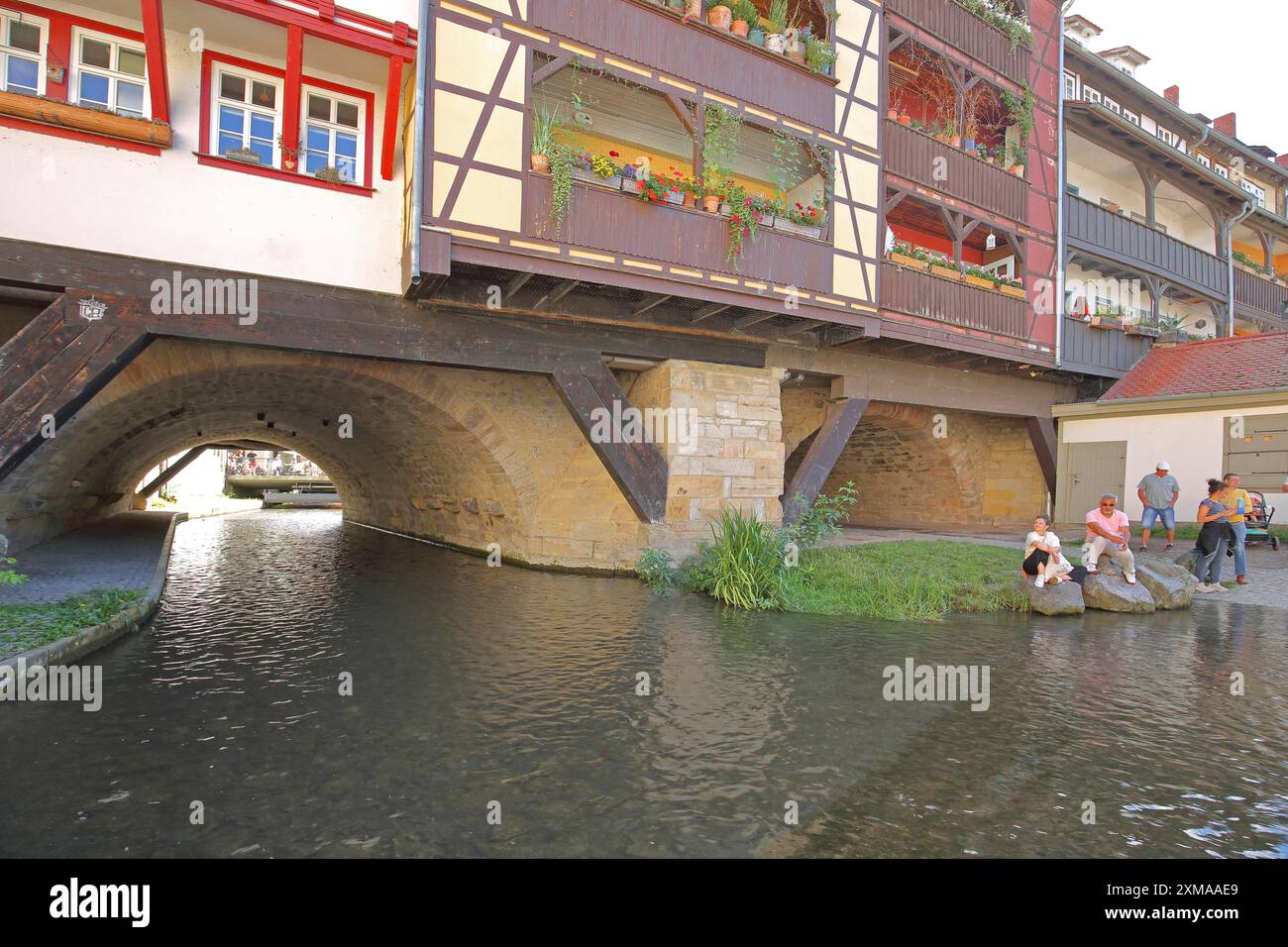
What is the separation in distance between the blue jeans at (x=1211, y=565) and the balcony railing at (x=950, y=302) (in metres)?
4.79

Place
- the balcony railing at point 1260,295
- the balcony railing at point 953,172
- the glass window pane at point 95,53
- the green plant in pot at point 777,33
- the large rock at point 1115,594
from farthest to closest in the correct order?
the balcony railing at point 1260,295 < the balcony railing at point 953,172 < the green plant in pot at point 777,33 < the large rock at point 1115,594 < the glass window pane at point 95,53

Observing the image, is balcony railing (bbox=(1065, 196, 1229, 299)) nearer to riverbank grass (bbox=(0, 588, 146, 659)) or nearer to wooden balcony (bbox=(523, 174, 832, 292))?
wooden balcony (bbox=(523, 174, 832, 292))

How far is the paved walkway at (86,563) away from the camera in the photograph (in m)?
6.82

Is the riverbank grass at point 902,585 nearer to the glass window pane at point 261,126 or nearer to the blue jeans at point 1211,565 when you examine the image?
the blue jeans at point 1211,565

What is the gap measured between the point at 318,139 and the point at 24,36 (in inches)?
97.8

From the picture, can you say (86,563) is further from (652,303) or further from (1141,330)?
(1141,330)

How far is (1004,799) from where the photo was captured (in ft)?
10.7

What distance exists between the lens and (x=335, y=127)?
771cm

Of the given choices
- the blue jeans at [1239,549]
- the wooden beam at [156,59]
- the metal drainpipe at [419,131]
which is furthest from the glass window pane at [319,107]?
the blue jeans at [1239,549]

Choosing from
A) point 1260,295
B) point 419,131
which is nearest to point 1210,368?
point 1260,295

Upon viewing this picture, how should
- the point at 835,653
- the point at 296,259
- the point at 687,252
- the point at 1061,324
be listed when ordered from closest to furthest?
the point at 835,653 → the point at 296,259 → the point at 687,252 → the point at 1061,324
